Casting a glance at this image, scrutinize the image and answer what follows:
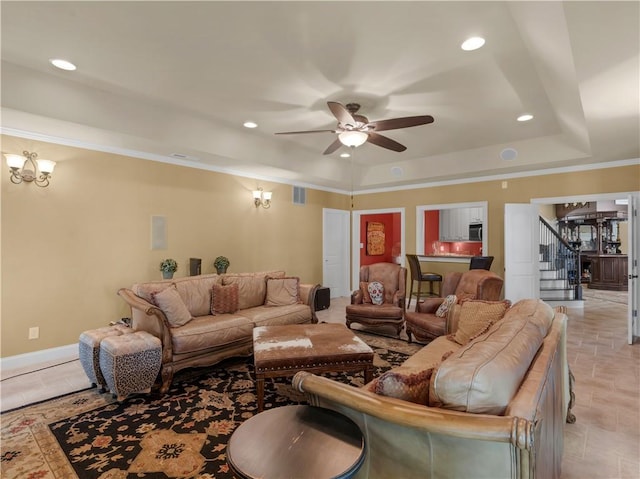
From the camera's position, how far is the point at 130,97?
3781mm

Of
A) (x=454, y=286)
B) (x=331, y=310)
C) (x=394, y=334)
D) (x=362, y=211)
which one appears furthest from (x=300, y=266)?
(x=454, y=286)

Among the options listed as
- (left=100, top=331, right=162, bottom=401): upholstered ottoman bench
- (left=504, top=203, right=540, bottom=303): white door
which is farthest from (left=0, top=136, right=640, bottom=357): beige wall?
(left=100, top=331, right=162, bottom=401): upholstered ottoman bench

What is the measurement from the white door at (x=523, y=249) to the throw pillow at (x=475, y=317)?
326 cm

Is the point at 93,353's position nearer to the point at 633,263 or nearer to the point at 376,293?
the point at 376,293

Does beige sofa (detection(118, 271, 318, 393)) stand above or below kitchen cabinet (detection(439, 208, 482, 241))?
below

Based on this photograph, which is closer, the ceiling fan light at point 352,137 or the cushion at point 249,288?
the ceiling fan light at point 352,137

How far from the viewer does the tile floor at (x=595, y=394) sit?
2.10 m

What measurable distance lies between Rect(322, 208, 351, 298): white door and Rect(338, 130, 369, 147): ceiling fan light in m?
3.96

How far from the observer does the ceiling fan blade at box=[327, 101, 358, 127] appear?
9.49ft

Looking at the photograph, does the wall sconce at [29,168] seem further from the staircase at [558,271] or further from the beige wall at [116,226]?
the staircase at [558,271]

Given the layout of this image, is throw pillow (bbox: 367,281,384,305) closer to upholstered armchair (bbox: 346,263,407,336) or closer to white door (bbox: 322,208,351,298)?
upholstered armchair (bbox: 346,263,407,336)

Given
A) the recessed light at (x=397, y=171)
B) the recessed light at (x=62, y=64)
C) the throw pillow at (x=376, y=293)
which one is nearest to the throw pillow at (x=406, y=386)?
the throw pillow at (x=376, y=293)

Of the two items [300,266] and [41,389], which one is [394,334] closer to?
[300,266]

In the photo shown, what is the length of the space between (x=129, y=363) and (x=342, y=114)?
2.82 meters
